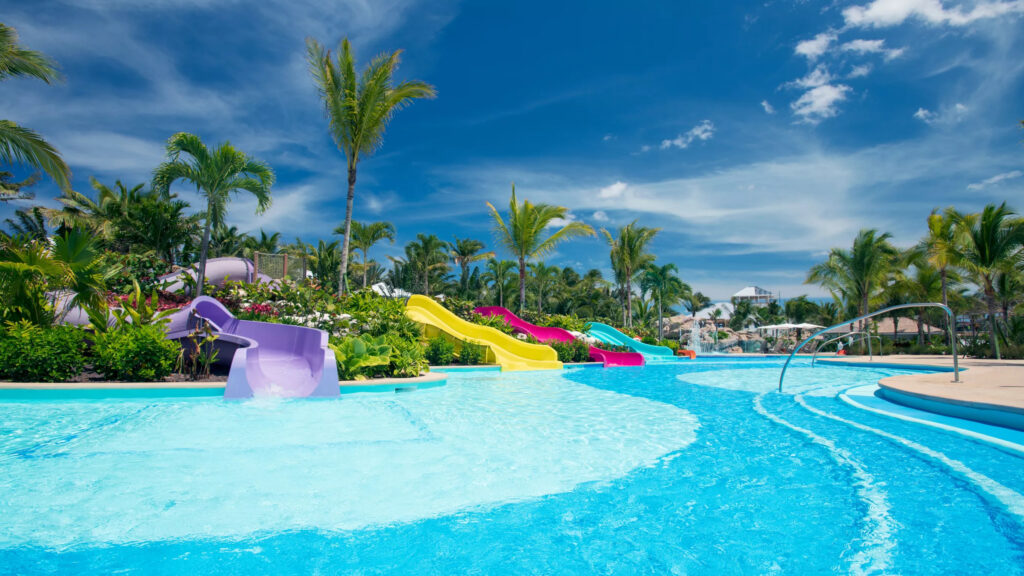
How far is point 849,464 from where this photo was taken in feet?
14.9

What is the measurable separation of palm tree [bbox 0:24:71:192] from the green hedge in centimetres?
368

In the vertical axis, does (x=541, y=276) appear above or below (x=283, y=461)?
above

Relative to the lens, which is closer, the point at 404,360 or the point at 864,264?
the point at 404,360

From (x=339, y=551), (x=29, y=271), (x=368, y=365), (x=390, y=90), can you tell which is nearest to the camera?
(x=339, y=551)

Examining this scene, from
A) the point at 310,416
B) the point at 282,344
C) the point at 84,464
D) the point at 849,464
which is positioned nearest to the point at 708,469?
the point at 849,464

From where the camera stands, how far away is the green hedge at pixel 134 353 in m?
7.78

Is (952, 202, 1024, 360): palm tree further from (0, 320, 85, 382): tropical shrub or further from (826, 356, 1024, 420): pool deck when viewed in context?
(0, 320, 85, 382): tropical shrub

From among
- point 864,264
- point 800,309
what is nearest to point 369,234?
point 864,264

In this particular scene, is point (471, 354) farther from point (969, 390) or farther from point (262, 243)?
point (262, 243)

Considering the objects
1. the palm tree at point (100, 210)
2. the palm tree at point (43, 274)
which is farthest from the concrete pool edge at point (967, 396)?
the palm tree at point (100, 210)

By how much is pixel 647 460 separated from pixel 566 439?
1.09m

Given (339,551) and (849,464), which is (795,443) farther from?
(339,551)

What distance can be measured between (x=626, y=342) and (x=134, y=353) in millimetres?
19327

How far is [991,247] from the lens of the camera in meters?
18.3
